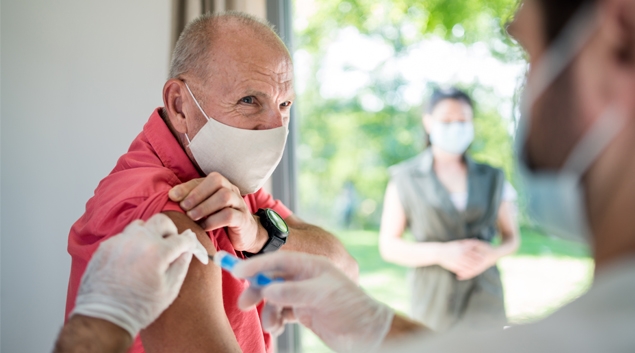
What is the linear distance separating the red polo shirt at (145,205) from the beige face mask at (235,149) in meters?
0.05

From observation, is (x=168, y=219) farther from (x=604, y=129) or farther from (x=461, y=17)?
(x=461, y=17)

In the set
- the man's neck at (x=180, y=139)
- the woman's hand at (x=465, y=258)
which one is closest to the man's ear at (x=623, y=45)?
the man's neck at (x=180, y=139)

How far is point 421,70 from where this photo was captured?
436cm

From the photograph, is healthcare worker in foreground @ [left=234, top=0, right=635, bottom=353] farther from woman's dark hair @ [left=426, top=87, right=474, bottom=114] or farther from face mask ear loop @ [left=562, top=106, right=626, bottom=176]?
woman's dark hair @ [left=426, top=87, right=474, bottom=114]

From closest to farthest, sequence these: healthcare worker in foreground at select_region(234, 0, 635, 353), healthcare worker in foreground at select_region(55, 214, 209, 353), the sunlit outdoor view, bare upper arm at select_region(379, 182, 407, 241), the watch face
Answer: healthcare worker in foreground at select_region(234, 0, 635, 353), healthcare worker in foreground at select_region(55, 214, 209, 353), the watch face, bare upper arm at select_region(379, 182, 407, 241), the sunlit outdoor view

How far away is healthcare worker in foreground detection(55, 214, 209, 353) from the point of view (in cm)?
96

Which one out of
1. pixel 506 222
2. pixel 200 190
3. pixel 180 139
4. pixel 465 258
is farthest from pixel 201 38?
pixel 506 222

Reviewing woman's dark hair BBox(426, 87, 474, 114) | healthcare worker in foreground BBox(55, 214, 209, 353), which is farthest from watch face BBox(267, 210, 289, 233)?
woman's dark hair BBox(426, 87, 474, 114)

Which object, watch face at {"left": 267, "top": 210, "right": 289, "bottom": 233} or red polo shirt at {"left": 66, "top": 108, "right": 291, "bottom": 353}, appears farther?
watch face at {"left": 267, "top": 210, "right": 289, "bottom": 233}

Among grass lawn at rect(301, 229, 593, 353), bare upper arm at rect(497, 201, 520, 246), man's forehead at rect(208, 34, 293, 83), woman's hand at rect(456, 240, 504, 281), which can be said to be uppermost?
man's forehead at rect(208, 34, 293, 83)

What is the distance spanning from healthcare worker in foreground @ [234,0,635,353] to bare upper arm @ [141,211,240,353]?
46 cm

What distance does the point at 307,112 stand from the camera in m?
3.94

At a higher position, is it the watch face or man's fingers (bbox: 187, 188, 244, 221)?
man's fingers (bbox: 187, 188, 244, 221)

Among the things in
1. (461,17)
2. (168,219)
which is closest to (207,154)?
(168,219)
